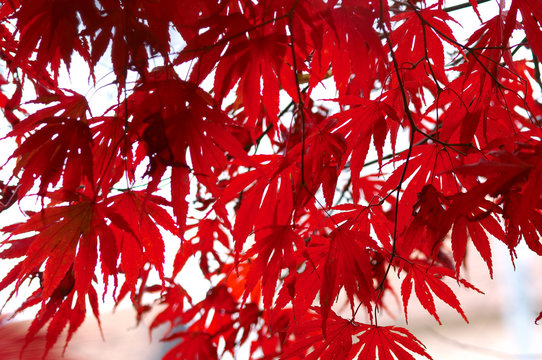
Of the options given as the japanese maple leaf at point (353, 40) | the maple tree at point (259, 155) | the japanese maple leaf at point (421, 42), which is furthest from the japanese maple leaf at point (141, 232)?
the japanese maple leaf at point (421, 42)

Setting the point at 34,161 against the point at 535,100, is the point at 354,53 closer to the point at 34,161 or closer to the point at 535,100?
the point at 34,161

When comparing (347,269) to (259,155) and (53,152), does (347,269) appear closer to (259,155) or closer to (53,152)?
(259,155)

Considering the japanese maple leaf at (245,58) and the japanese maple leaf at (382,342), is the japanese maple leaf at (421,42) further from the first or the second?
the japanese maple leaf at (382,342)

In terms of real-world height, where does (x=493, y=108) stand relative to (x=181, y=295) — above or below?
above

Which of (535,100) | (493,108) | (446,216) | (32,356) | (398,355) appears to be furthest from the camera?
(535,100)

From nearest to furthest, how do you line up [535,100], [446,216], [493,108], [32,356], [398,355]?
[32,356] < [446,216] < [398,355] < [493,108] < [535,100]

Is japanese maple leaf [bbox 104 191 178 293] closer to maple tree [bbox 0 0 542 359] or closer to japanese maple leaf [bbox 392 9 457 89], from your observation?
maple tree [bbox 0 0 542 359]

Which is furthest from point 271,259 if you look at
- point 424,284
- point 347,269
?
point 424,284

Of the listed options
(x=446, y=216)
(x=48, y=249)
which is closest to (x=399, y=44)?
(x=446, y=216)

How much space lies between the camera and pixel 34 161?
0.49m

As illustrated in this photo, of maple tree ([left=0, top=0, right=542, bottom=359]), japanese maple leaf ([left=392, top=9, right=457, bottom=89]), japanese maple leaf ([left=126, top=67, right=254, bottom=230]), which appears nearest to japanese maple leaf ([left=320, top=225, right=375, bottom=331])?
maple tree ([left=0, top=0, right=542, bottom=359])

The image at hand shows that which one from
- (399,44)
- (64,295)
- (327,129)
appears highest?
(399,44)

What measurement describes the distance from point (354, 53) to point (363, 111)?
117 millimetres

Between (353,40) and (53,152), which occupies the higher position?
(353,40)
